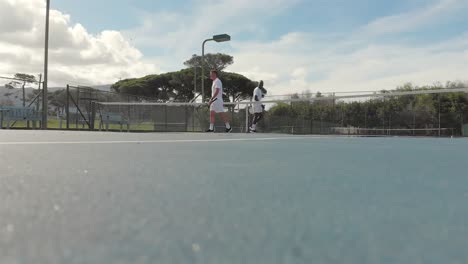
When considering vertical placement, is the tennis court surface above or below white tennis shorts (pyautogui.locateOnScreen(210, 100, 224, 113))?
below

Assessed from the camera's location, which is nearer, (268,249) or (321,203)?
(268,249)

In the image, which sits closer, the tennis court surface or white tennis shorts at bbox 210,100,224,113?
the tennis court surface

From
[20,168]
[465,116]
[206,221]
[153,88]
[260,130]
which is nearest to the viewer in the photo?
[206,221]

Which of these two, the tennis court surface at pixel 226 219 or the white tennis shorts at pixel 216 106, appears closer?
the tennis court surface at pixel 226 219

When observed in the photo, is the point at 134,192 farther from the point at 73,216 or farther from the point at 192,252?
the point at 192,252

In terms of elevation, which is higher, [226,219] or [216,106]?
[216,106]

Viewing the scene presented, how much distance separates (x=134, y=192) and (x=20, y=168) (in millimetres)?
723

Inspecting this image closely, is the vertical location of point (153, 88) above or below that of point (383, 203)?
above

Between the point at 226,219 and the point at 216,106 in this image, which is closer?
the point at 226,219

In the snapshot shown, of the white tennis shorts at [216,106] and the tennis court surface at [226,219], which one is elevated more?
the white tennis shorts at [216,106]

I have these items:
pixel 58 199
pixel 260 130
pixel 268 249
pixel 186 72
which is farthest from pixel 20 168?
pixel 186 72

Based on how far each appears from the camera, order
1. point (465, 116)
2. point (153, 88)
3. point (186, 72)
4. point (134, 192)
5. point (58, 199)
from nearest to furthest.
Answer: point (58, 199), point (134, 192), point (465, 116), point (186, 72), point (153, 88)

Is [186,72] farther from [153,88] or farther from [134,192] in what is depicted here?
[134,192]

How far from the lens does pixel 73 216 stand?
2.35 ft
